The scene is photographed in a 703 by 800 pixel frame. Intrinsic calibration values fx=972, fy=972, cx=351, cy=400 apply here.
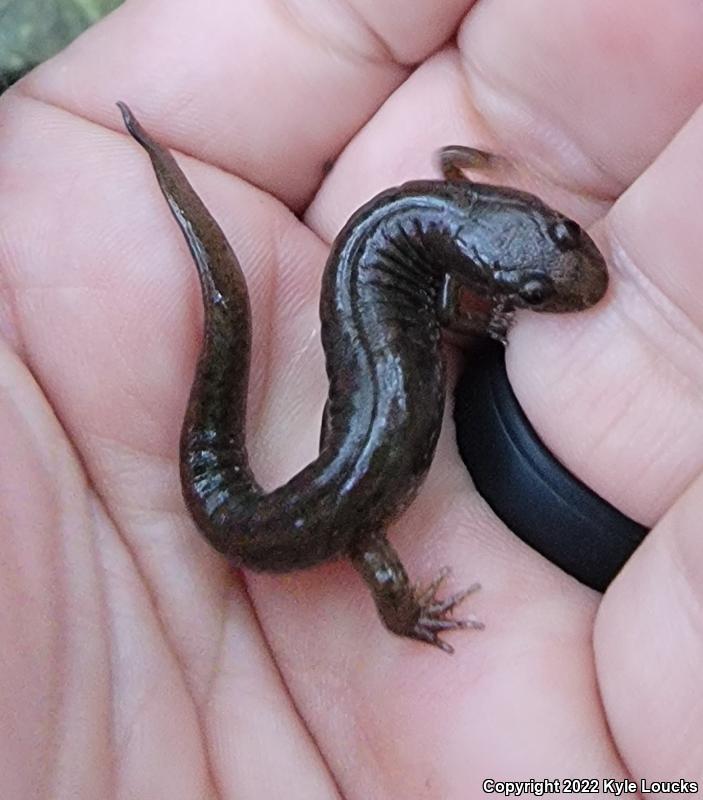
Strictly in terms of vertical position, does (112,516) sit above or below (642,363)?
below

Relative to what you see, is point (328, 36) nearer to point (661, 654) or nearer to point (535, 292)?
point (535, 292)

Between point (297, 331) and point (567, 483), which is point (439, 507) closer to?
point (567, 483)

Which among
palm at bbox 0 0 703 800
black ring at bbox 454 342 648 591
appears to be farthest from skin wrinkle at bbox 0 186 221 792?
black ring at bbox 454 342 648 591

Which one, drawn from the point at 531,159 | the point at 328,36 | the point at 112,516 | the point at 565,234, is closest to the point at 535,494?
the point at 565,234

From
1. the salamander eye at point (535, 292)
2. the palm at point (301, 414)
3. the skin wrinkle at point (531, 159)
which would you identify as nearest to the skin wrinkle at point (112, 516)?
the palm at point (301, 414)

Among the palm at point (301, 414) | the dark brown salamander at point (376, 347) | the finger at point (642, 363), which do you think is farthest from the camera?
the dark brown salamander at point (376, 347)

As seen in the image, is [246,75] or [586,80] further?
[246,75]

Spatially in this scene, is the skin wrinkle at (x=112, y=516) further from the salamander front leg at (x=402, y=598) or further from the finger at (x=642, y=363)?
the finger at (x=642, y=363)

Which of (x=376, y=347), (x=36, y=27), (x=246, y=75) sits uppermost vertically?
(x=246, y=75)
